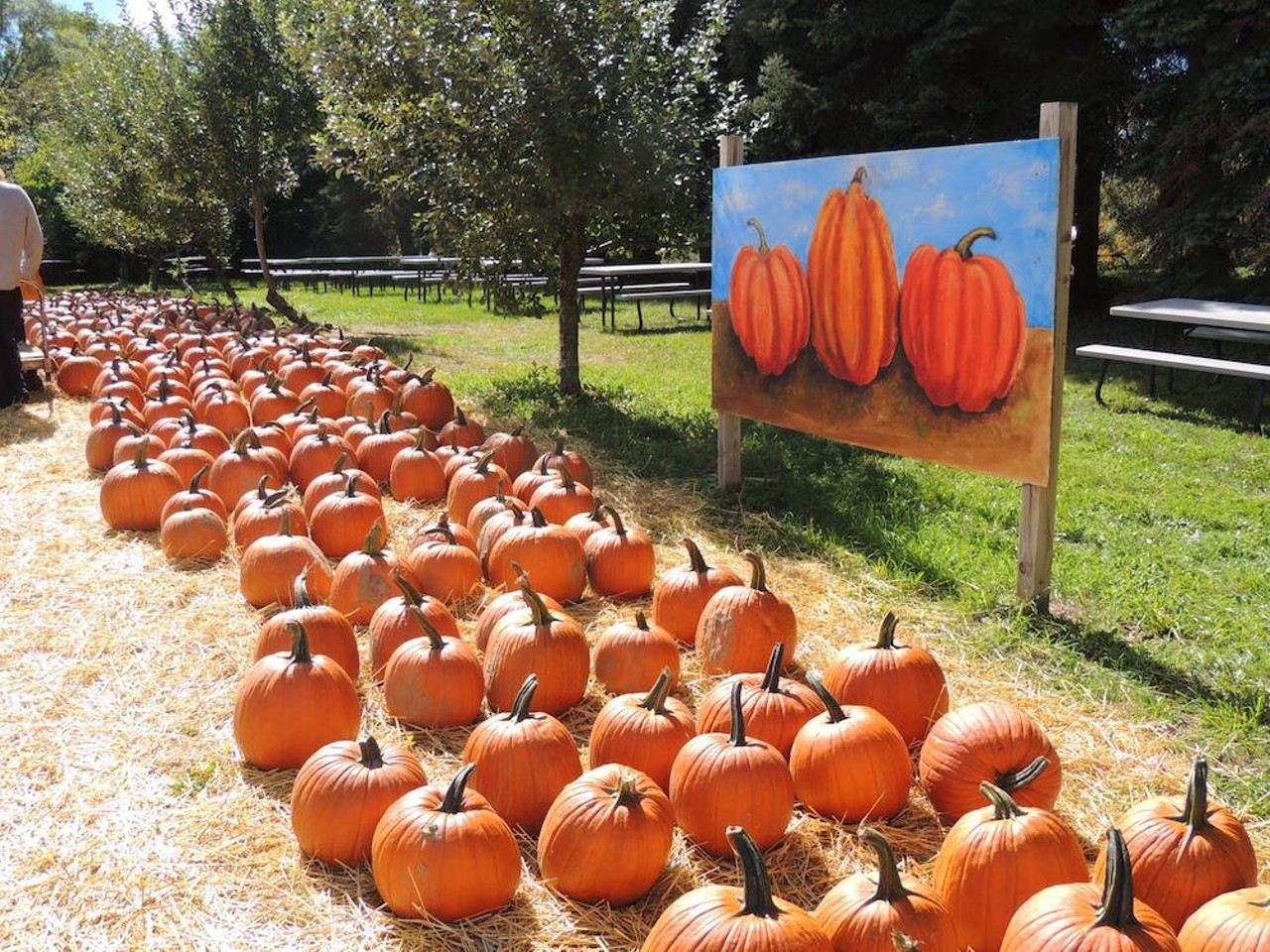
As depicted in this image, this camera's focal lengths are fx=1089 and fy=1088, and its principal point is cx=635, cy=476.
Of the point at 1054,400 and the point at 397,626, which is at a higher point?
the point at 1054,400

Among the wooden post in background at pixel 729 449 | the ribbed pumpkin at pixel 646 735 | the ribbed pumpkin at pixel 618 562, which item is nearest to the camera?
the ribbed pumpkin at pixel 646 735

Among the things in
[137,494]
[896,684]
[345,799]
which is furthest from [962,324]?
[137,494]

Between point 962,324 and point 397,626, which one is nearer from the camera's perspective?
point 397,626

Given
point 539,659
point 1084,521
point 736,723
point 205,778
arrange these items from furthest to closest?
point 1084,521 < point 539,659 < point 205,778 < point 736,723

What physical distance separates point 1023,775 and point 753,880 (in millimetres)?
964

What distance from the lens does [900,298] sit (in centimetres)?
516

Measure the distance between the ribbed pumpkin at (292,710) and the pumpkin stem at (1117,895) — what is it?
2.27 m

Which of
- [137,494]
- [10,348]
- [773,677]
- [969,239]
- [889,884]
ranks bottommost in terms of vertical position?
[889,884]

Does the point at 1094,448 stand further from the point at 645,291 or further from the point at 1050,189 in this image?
the point at 645,291

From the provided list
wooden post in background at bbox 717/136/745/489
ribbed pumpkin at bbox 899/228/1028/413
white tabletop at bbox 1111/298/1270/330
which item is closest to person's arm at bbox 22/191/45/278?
wooden post in background at bbox 717/136/745/489

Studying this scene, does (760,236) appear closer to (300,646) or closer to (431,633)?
(431,633)

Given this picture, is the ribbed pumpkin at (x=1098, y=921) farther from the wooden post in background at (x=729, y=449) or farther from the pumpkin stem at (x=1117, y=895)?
the wooden post in background at (x=729, y=449)

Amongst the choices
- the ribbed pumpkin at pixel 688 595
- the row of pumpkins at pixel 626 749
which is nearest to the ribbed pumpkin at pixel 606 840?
the row of pumpkins at pixel 626 749

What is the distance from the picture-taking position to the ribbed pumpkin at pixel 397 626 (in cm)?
393
